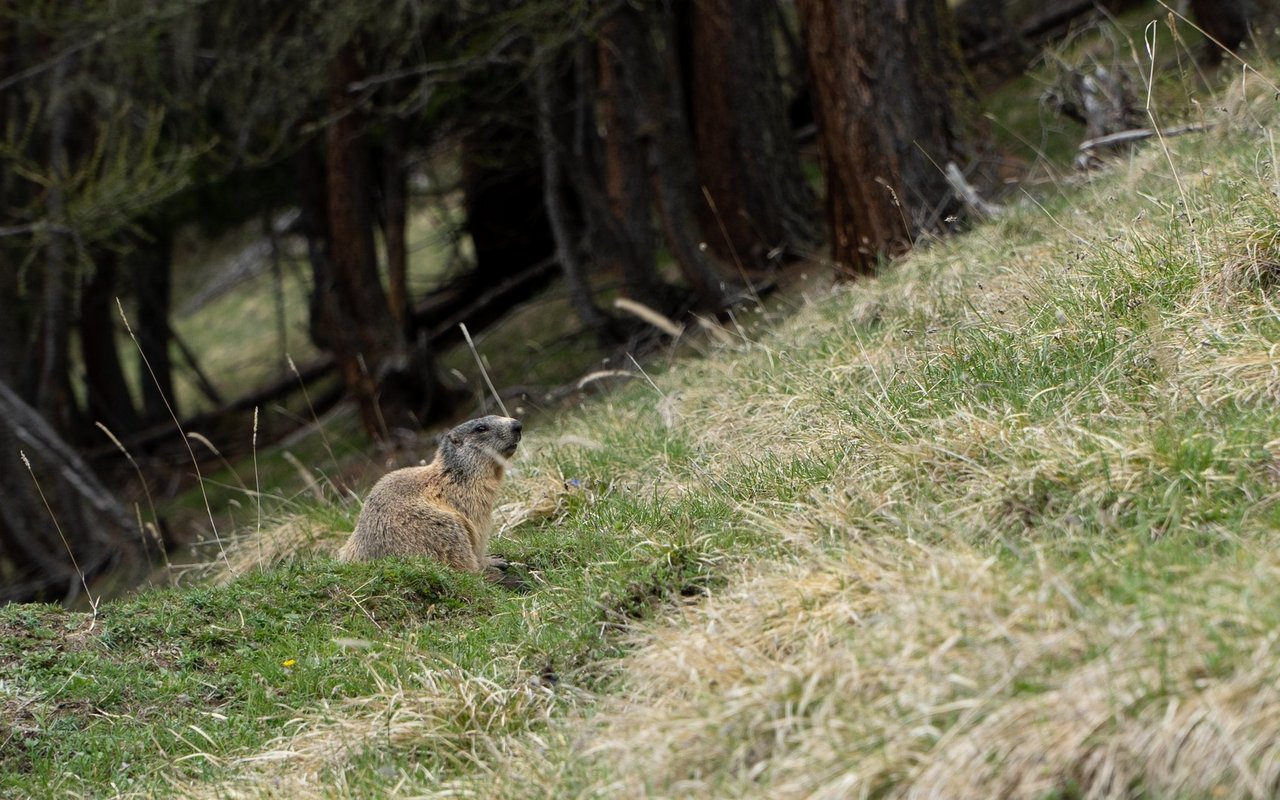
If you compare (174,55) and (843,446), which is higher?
(174,55)

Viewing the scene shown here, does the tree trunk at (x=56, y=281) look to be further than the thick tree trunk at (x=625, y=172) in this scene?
Yes

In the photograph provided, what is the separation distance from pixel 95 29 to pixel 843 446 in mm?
10872

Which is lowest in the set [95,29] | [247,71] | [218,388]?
[218,388]

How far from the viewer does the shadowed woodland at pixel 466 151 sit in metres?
10.7

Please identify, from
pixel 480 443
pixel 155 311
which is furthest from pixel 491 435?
pixel 155 311

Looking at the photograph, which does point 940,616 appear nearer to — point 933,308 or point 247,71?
point 933,308

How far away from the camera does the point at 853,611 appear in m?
3.89

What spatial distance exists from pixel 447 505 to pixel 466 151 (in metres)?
10.1

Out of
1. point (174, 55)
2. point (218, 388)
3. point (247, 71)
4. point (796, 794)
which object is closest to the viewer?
point (796, 794)

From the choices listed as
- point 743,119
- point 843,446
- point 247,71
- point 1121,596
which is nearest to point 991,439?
point 843,446

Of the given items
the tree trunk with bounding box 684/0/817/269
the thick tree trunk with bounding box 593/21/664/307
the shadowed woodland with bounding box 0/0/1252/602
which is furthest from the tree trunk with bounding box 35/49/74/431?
the tree trunk with bounding box 684/0/817/269

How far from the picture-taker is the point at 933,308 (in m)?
7.16

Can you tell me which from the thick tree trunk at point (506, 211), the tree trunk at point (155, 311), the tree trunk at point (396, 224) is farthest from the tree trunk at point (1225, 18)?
the tree trunk at point (155, 311)

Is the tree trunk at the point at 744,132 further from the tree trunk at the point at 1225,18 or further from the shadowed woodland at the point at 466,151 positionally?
the tree trunk at the point at 1225,18
